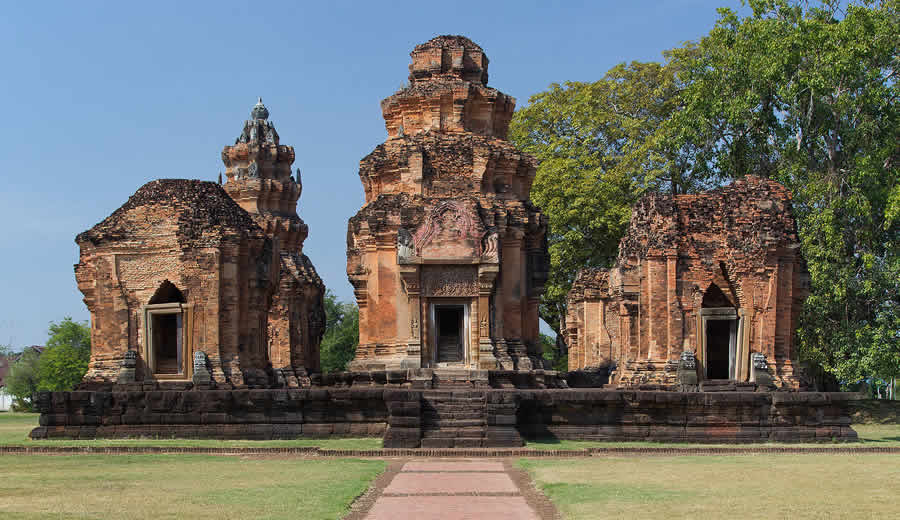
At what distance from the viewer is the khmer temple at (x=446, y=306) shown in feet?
66.0

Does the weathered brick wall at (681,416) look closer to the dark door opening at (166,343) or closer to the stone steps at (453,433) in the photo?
the stone steps at (453,433)

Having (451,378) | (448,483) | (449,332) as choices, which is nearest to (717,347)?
(449,332)

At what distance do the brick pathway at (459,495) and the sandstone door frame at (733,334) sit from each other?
9.09 metres

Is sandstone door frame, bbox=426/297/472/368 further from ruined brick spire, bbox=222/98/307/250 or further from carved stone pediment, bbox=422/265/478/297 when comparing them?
ruined brick spire, bbox=222/98/307/250

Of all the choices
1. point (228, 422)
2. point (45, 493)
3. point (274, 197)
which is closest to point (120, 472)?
point (45, 493)

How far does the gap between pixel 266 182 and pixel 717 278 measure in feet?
64.5

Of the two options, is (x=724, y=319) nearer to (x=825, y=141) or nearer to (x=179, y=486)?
(x=825, y=141)

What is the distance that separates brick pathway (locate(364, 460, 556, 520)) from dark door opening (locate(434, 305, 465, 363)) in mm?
8836

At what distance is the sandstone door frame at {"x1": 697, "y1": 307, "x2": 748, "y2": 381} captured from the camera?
906 inches

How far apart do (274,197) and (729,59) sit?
16172 mm

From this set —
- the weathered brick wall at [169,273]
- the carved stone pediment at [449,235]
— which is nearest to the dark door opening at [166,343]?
the weathered brick wall at [169,273]

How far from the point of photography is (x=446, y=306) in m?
23.9

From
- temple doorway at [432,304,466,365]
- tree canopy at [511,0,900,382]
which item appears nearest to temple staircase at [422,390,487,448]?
temple doorway at [432,304,466,365]

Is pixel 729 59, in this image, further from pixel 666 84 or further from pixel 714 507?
pixel 714 507
